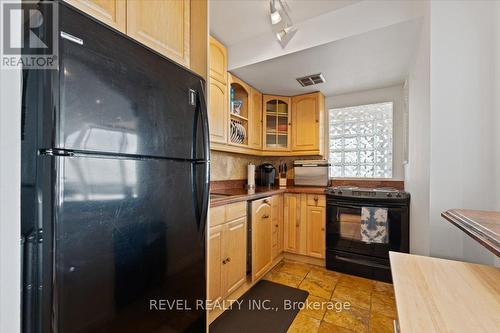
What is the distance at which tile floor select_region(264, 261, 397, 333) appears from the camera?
1590 millimetres

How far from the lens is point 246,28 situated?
202 centimetres

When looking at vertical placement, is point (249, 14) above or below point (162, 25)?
above

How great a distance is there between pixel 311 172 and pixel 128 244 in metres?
2.61

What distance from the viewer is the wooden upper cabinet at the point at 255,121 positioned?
2.81m

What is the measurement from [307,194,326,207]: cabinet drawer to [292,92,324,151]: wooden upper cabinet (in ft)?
2.30

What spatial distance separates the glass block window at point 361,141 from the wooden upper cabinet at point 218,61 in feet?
5.79

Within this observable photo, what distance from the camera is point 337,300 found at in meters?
1.89

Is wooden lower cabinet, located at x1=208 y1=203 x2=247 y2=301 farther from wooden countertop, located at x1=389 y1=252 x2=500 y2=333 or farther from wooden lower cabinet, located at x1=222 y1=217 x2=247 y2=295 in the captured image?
wooden countertop, located at x1=389 y1=252 x2=500 y2=333

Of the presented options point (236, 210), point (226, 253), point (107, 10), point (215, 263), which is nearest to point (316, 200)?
point (236, 210)

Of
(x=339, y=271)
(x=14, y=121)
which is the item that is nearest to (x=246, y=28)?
(x=14, y=121)

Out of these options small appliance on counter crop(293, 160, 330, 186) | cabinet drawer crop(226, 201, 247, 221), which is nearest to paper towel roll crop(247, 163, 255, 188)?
small appliance on counter crop(293, 160, 330, 186)

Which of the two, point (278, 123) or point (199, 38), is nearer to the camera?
point (199, 38)

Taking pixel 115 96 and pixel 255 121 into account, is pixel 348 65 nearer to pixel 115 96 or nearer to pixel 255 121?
pixel 255 121

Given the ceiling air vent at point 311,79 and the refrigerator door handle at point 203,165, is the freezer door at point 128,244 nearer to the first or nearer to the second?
the refrigerator door handle at point 203,165
